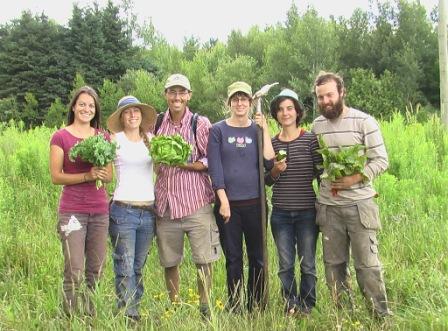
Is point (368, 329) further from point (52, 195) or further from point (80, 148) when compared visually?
point (52, 195)

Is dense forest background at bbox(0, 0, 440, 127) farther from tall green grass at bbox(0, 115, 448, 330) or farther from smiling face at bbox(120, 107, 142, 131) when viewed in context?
smiling face at bbox(120, 107, 142, 131)

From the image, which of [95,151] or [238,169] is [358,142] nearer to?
[238,169]

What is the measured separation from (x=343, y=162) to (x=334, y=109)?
0.39 meters

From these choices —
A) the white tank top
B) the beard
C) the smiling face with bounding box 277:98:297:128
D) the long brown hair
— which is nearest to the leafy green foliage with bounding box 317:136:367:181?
the beard

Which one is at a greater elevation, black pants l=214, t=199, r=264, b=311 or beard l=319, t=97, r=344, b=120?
beard l=319, t=97, r=344, b=120

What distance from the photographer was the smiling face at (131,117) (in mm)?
3676

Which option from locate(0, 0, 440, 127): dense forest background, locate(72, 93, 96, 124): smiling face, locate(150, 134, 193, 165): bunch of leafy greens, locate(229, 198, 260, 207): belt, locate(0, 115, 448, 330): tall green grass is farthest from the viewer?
locate(0, 0, 440, 127): dense forest background

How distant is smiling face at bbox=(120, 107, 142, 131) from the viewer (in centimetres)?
368

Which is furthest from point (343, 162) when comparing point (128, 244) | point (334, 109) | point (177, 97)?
point (128, 244)

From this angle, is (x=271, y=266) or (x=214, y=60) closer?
(x=271, y=266)

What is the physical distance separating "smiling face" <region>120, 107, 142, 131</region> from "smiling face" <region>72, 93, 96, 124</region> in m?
0.23

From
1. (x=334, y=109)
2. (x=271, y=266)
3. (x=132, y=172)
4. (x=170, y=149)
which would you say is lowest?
(x=271, y=266)

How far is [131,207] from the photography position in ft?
11.9

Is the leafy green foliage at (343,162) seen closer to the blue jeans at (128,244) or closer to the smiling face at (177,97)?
the smiling face at (177,97)
